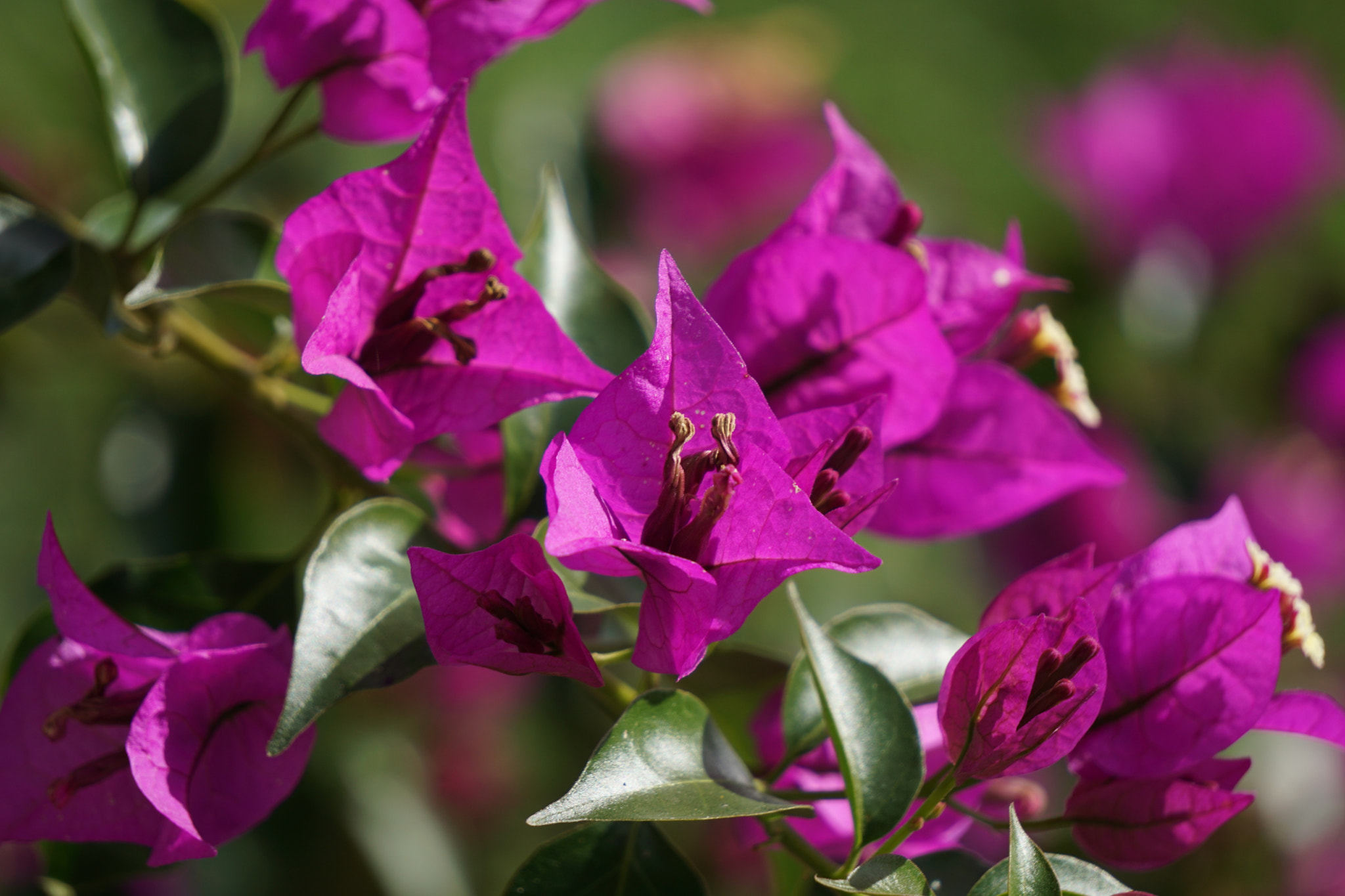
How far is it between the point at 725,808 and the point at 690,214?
1.13 m

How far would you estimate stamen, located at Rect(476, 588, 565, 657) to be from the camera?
1.28 ft

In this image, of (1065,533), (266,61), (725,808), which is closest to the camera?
(725,808)

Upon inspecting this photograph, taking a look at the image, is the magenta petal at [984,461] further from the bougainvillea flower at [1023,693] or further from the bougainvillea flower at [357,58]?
the bougainvillea flower at [357,58]

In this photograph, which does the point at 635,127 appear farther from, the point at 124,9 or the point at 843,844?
the point at 843,844

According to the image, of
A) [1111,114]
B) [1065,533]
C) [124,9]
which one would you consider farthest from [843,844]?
[1111,114]

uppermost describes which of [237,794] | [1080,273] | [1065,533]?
[237,794]

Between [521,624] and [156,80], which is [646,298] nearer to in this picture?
[156,80]

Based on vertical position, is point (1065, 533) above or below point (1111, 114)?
below

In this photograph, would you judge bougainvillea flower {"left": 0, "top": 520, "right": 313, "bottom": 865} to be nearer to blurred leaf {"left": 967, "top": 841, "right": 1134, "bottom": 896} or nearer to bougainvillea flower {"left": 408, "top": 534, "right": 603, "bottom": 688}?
bougainvillea flower {"left": 408, "top": 534, "right": 603, "bottom": 688}

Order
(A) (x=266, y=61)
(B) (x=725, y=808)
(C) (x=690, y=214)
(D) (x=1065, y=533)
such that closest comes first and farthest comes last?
(B) (x=725, y=808) → (A) (x=266, y=61) → (D) (x=1065, y=533) → (C) (x=690, y=214)

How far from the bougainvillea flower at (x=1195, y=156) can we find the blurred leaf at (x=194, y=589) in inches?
46.7

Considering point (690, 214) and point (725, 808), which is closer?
point (725, 808)

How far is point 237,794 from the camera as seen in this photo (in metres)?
0.43

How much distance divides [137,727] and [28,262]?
0.72ft
